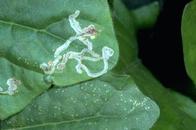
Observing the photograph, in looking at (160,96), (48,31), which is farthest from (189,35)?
(48,31)

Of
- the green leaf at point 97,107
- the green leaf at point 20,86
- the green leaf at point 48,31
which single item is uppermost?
the green leaf at point 48,31

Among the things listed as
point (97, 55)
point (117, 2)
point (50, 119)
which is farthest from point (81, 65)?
point (117, 2)

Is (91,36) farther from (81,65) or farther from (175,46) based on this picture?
(175,46)

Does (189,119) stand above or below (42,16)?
below

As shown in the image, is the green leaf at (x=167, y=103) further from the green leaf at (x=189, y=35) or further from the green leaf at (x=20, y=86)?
the green leaf at (x=20, y=86)

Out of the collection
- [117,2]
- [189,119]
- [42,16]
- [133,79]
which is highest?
[42,16]

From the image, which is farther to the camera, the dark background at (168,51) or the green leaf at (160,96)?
the dark background at (168,51)

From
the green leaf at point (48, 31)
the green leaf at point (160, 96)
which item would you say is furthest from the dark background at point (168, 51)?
the green leaf at point (48, 31)
